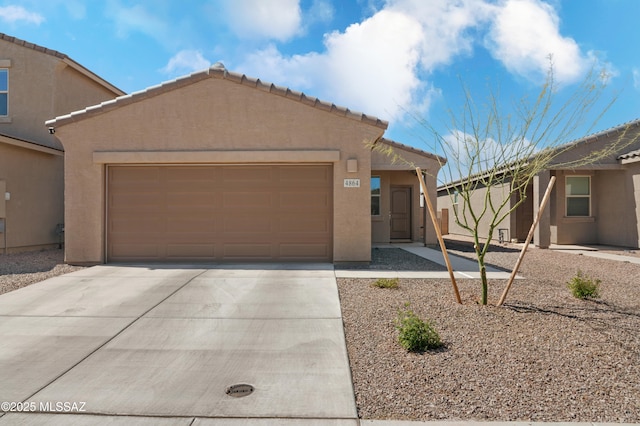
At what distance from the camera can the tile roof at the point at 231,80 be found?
32.6 feet

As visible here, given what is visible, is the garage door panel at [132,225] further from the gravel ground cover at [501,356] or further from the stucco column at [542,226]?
the stucco column at [542,226]

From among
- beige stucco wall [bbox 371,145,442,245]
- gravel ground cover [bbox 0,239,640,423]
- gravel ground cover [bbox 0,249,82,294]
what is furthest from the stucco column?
gravel ground cover [bbox 0,249,82,294]

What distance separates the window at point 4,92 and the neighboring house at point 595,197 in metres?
15.3

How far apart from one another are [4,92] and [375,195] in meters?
13.5

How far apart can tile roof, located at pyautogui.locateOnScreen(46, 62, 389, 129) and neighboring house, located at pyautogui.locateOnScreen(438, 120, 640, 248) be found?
5.60 metres

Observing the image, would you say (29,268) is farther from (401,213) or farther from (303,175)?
(401,213)

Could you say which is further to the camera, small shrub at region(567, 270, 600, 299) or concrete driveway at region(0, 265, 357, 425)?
small shrub at region(567, 270, 600, 299)

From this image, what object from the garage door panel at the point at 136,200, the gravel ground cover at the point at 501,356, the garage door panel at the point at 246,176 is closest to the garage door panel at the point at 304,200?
the garage door panel at the point at 246,176

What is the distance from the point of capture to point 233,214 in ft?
34.0

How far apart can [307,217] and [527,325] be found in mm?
5917

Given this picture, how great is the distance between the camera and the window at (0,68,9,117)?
14242 millimetres

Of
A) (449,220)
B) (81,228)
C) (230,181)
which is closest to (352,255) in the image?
(230,181)

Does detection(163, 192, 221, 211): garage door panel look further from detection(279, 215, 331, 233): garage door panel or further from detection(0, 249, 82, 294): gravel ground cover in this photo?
detection(0, 249, 82, 294): gravel ground cover

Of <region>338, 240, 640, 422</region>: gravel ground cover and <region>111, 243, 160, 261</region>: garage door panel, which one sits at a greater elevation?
<region>111, 243, 160, 261</region>: garage door panel
